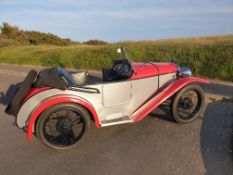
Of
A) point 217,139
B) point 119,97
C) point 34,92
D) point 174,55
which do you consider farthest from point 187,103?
point 174,55

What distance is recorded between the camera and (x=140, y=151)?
4875mm

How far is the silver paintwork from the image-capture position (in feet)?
16.1

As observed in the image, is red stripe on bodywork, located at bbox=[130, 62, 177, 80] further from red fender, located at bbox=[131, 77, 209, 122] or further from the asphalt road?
the asphalt road

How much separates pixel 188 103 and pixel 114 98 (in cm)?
153

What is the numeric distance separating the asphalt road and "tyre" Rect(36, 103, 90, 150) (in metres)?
0.20

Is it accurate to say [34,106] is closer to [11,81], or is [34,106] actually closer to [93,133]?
[93,133]

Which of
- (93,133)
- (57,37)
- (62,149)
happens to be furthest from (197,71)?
(57,37)

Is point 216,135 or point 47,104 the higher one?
point 47,104

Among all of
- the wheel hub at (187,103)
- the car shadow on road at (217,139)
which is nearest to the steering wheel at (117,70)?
the wheel hub at (187,103)

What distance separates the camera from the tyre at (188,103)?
5.62 metres

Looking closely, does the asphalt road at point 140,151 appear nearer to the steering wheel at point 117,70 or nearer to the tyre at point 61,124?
the tyre at point 61,124

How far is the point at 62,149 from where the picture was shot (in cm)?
504

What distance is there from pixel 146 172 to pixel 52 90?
80.9 inches

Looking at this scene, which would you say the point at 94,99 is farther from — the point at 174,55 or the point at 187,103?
the point at 174,55
